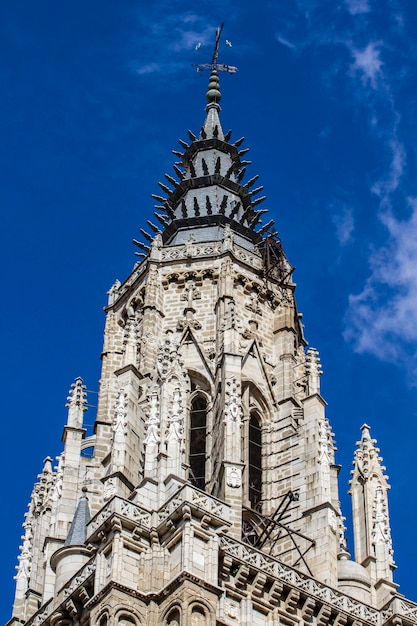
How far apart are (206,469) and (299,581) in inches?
229

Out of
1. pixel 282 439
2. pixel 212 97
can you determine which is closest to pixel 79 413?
pixel 282 439

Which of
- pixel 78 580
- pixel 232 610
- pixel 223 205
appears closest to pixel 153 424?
pixel 78 580

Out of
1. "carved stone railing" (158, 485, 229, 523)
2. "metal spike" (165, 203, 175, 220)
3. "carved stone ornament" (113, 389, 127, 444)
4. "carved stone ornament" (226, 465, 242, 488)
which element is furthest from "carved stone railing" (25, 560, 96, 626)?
"metal spike" (165, 203, 175, 220)

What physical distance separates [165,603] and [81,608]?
107 inches

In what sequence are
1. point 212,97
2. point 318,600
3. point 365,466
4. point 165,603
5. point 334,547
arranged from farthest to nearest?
point 212,97, point 365,466, point 334,547, point 318,600, point 165,603

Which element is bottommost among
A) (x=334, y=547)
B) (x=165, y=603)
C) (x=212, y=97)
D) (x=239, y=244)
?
(x=165, y=603)

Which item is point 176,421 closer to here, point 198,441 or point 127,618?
point 198,441

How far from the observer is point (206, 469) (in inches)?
1900

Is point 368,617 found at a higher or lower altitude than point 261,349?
lower

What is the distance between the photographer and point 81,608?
41562 millimetres

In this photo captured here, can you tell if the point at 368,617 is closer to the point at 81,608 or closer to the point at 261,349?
the point at 81,608

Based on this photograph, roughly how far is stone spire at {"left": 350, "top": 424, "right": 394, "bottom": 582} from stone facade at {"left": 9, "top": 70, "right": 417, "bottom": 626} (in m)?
0.05

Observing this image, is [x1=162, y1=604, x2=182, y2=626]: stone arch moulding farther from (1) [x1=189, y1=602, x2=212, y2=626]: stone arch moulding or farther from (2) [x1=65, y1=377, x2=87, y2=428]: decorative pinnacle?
(2) [x1=65, y1=377, x2=87, y2=428]: decorative pinnacle

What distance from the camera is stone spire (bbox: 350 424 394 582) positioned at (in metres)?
46.2
